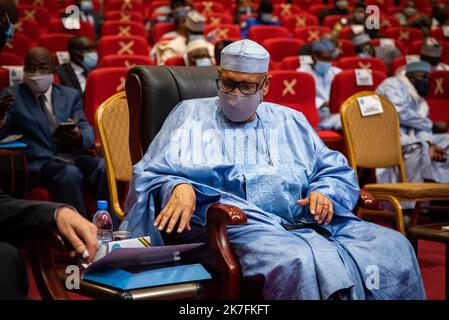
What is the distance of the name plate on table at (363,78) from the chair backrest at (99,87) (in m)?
1.96

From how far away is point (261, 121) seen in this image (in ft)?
10.3

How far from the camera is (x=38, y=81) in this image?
4.61 m

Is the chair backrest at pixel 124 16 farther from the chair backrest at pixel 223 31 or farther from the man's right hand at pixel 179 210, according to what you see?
the man's right hand at pixel 179 210

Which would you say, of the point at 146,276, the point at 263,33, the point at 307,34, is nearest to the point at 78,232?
the point at 146,276

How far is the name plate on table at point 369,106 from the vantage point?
485 cm

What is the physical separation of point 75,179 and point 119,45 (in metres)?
2.88

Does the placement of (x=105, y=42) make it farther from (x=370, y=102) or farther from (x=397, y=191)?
(x=397, y=191)

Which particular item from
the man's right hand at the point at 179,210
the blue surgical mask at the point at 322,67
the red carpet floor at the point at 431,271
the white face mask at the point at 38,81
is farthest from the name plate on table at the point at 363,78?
the man's right hand at the point at 179,210

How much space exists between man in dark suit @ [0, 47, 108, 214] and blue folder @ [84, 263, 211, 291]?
197 cm

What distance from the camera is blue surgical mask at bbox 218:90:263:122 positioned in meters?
2.94

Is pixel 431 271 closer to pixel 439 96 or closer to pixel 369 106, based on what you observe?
pixel 369 106

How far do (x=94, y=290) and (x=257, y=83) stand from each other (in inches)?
43.2

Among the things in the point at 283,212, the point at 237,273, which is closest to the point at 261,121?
the point at 283,212
